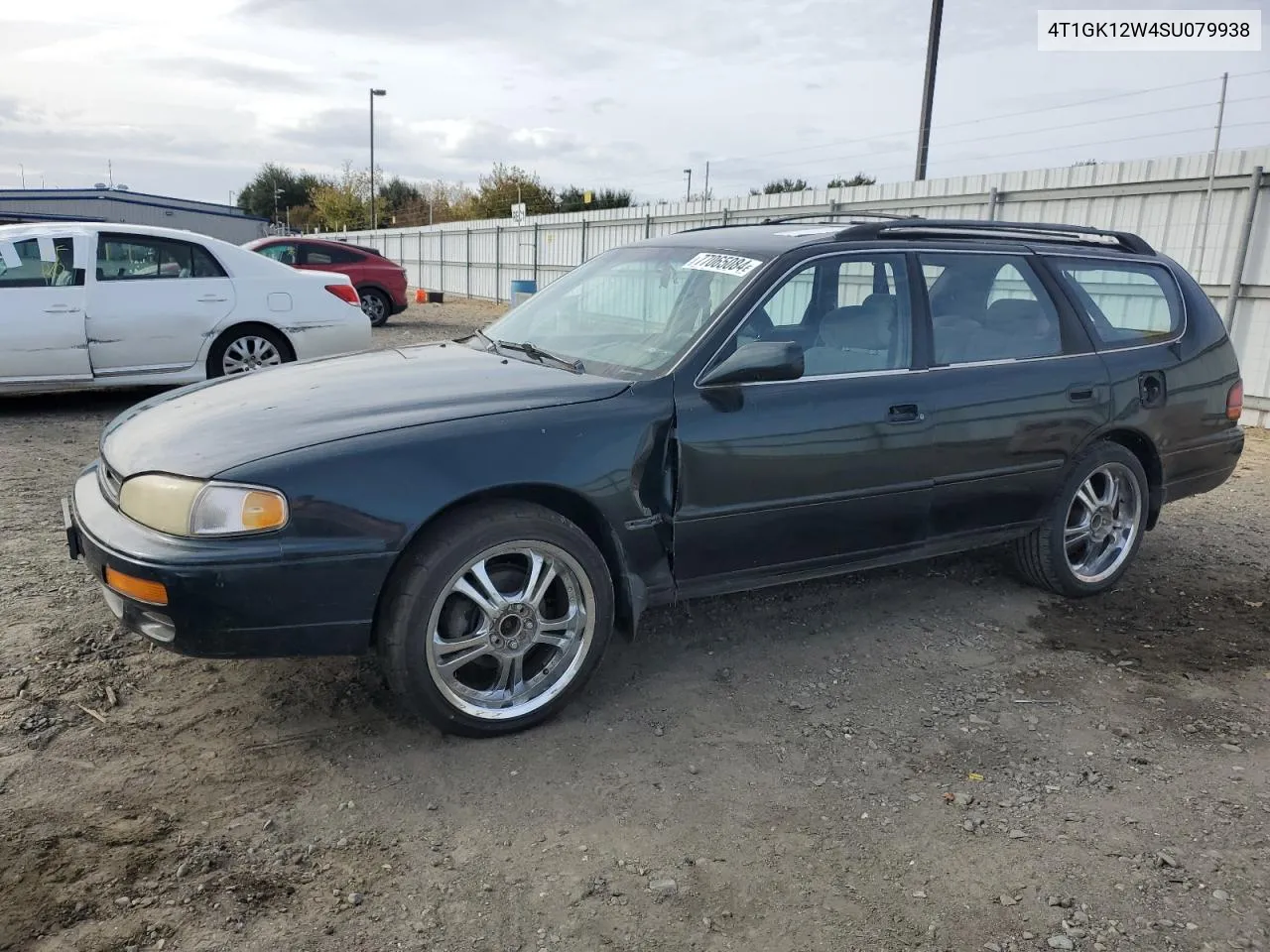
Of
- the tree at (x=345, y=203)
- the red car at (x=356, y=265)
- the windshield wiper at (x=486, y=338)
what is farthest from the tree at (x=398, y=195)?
the windshield wiper at (x=486, y=338)

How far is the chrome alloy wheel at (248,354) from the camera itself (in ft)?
26.9

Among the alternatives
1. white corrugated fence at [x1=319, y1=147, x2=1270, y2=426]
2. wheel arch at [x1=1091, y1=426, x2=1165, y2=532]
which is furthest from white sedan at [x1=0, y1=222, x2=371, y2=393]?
wheel arch at [x1=1091, y1=426, x2=1165, y2=532]

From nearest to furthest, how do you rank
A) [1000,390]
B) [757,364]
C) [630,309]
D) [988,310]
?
[757,364], [630,309], [1000,390], [988,310]

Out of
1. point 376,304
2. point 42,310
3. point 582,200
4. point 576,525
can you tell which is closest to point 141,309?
point 42,310

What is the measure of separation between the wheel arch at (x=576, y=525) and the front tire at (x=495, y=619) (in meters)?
0.02

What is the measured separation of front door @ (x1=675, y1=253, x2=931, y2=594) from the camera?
11.3 feet

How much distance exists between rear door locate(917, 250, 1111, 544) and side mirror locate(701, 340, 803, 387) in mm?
775

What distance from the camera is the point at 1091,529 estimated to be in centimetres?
465

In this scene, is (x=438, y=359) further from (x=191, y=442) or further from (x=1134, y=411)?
(x=1134, y=411)

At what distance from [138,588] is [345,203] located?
6293 cm

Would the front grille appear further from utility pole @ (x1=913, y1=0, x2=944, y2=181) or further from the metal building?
the metal building

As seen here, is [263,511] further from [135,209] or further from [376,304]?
[135,209]

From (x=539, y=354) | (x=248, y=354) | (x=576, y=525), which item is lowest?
(x=248, y=354)

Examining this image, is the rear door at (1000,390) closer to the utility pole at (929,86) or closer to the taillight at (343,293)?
the taillight at (343,293)
